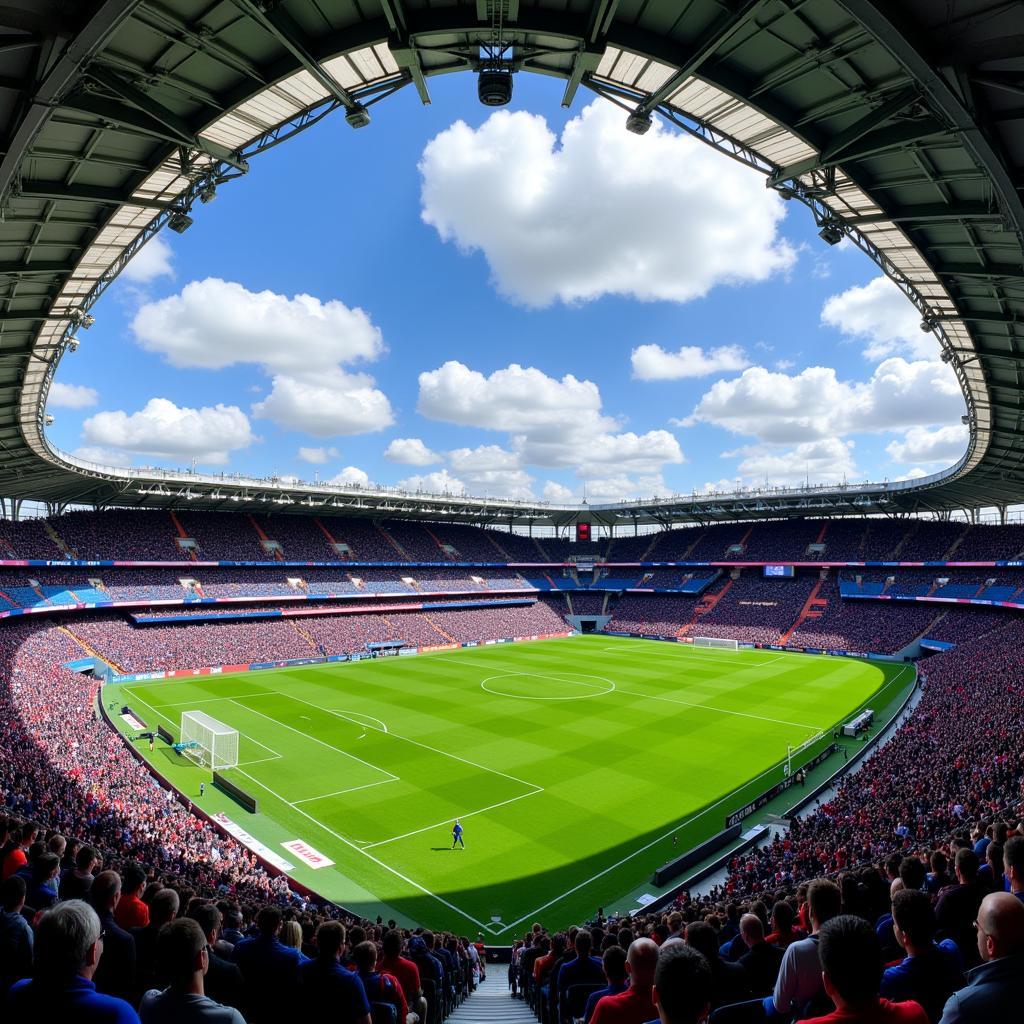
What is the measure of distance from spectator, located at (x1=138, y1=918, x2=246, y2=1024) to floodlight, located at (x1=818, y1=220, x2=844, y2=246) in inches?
686

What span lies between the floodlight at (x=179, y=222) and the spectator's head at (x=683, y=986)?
1824cm

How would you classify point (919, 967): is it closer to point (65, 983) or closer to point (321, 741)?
point (65, 983)

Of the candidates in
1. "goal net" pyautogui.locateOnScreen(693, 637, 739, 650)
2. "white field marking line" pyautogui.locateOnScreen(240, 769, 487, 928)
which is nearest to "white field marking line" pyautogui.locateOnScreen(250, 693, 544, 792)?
"white field marking line" pyautogui.locateOnScreen(240, 769, 487, 928)

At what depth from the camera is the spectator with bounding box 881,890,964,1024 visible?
3803 mm

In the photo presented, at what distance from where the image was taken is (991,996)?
9.20 ft

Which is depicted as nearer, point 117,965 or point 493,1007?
point 117,965

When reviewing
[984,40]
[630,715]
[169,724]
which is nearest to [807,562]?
[630,715]

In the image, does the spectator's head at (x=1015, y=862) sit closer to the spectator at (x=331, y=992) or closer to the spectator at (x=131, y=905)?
the spectator at (x=331, y=992)

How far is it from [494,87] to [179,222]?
9.49 metres

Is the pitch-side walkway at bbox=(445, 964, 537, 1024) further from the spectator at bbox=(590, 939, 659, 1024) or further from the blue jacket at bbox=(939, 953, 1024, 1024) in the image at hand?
the blue jacket at bbox=(939, 953, 1024, 1024)

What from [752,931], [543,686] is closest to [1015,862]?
[752,931]

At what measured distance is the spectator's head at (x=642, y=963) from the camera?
397cm

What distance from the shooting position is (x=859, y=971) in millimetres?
2836

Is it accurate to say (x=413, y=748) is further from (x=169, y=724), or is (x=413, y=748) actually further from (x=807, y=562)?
(x=807, y=562)
